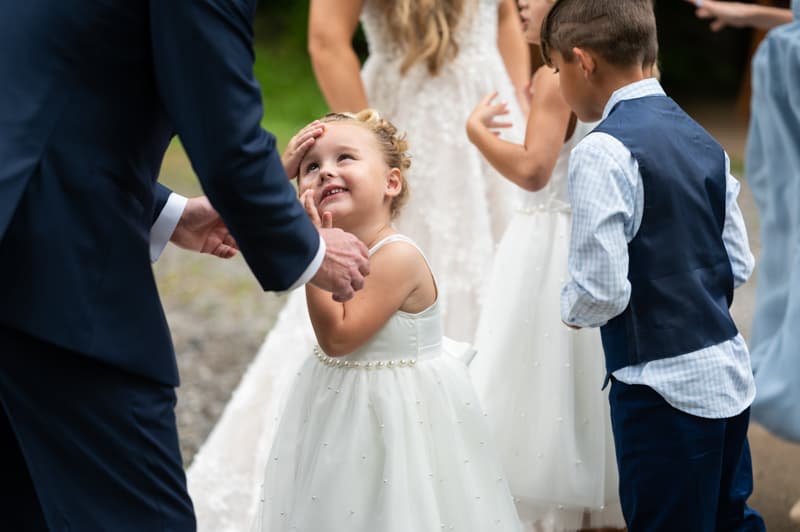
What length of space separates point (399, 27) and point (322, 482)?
1.63 metres

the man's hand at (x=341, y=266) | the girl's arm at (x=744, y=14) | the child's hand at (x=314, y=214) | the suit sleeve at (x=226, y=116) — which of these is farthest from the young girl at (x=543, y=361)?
the suit sleeve at (x=226, y=116)

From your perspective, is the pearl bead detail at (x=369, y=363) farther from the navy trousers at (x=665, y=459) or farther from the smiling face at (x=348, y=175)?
the navy trousers at (x=665, y=459)

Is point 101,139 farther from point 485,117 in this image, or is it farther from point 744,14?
point 744,14

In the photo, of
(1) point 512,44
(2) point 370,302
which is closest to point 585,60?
(2) point 370,302

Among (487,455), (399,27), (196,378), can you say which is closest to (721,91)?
(196,378)

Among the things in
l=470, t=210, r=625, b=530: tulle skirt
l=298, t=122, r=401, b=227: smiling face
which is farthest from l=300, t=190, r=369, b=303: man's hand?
l=470, t=210, r=625, b=530: tulle skirt

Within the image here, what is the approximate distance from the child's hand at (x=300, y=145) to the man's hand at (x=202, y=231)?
0.18 metres

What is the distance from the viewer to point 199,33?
1.70 m

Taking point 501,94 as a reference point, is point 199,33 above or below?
above

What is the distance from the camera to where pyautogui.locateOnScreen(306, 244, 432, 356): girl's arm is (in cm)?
232

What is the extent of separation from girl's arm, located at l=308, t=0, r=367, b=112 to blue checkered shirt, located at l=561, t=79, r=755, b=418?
4.07 ft

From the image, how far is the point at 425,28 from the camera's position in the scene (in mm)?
3504

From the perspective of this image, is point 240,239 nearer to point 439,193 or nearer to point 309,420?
point 309,420

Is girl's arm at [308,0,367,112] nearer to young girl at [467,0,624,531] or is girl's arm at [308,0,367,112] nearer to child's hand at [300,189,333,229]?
young girl at [467,0,624,531]
